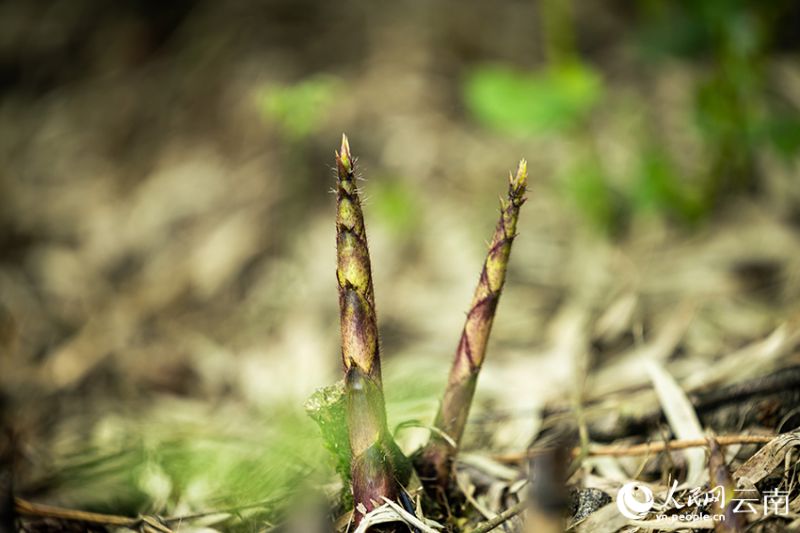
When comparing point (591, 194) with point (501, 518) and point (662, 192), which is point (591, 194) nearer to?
point (662, 192)

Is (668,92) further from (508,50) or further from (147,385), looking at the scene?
(147,385)

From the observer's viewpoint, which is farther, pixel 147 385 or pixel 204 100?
pixel 204 100

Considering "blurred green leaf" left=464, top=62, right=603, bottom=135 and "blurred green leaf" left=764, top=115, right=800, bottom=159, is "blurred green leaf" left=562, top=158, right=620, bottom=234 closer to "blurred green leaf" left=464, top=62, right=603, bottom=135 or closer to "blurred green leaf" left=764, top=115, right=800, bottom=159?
"blurred green leaf" left=464, top=62, right=603, bottom=135

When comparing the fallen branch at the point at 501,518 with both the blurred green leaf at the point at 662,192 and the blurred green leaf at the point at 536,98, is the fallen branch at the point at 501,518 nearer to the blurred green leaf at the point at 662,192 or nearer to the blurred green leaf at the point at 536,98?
the blurred green leaf at the point at 536,98

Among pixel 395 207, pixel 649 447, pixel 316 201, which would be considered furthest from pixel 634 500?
pixel 316 201

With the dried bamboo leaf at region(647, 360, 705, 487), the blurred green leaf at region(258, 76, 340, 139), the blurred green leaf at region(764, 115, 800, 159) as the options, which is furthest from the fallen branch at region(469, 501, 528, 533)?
the blurred green leaf at region(764, 115, 800, 159)

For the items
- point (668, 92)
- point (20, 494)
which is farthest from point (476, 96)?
point (20, 494)

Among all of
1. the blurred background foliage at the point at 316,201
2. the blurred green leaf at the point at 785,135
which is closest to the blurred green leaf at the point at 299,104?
the blurred background foliage at the point at 316,201
